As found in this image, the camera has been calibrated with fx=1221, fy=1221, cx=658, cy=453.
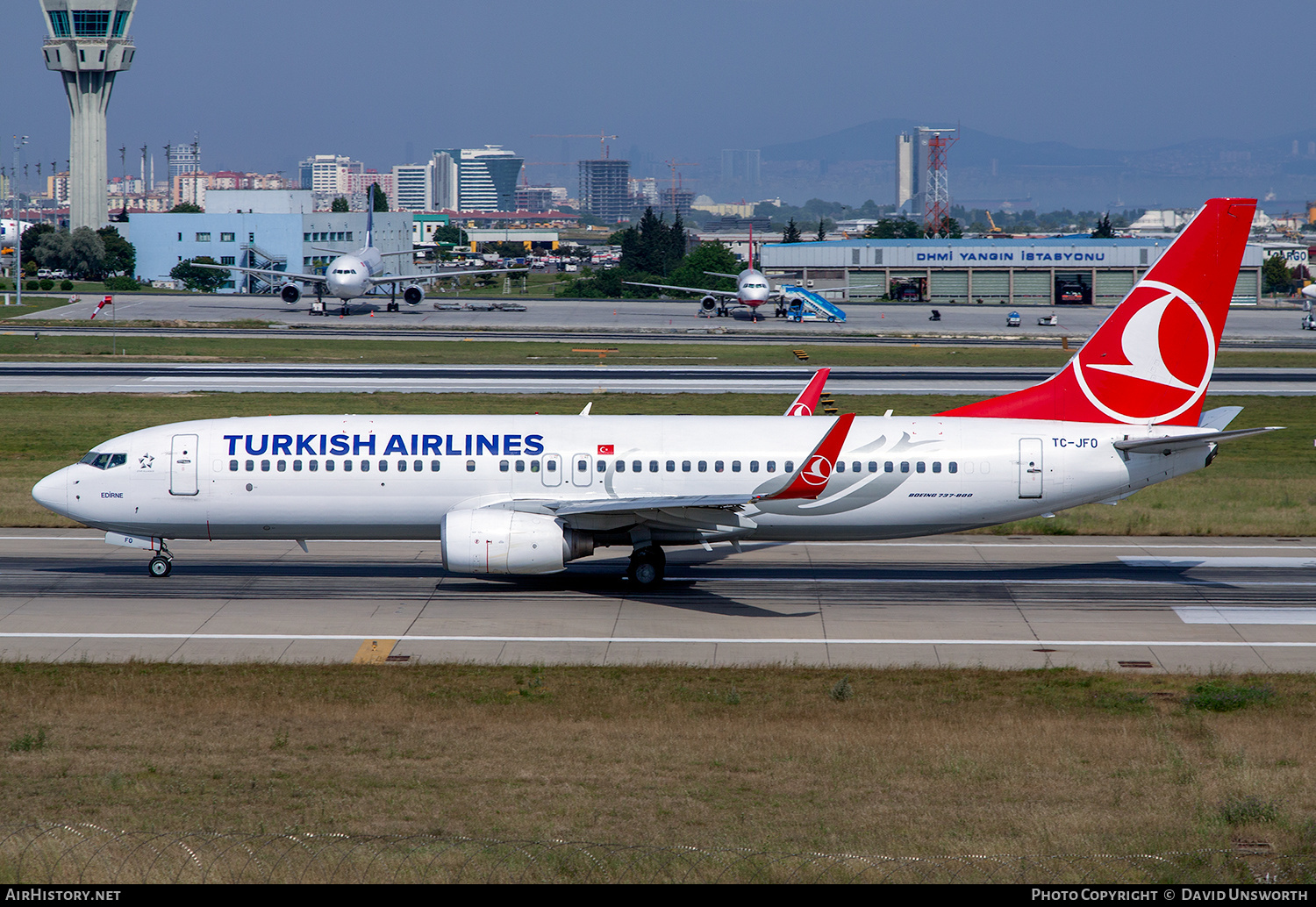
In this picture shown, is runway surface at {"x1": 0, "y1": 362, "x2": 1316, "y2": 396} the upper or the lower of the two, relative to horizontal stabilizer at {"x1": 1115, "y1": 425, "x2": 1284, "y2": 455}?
upper

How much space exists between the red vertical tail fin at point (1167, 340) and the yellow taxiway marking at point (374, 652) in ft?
60.0

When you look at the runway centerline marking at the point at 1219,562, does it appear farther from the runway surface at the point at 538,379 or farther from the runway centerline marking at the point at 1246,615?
the runway surface at the point at 538,379

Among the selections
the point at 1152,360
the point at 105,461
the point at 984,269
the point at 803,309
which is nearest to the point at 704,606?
the point at 1152,360

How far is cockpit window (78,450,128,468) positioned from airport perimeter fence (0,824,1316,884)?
727 inches

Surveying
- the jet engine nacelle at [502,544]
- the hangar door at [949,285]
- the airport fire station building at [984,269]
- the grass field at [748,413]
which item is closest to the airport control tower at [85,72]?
the airport fire station building at [984,269]

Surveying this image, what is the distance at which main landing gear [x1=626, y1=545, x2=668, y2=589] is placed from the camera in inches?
1235

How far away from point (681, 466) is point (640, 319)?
94.4 m

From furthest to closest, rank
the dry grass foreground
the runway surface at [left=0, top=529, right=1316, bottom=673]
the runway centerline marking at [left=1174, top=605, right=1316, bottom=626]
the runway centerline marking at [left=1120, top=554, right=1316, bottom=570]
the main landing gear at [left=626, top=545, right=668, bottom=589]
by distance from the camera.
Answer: the runway centerline marking at [left=1120, top=554, right=1316, bottom=570], the main landing gear at [left=626, top=545, right=668, bottom=589], the runway centerline marking at [left=1174, top=605, right=1316, bottom=626], the runway surface at [left=0, top=529, right=1316, bottom=673], the dry grass foreground

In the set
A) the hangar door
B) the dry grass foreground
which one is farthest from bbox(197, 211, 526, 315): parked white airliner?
the dry grass foreground

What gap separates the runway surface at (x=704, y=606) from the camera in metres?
25.7

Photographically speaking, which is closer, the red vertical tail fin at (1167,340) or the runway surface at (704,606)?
the runway surface at (704,606)

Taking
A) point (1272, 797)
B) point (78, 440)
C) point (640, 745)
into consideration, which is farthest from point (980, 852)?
point (78, 440)

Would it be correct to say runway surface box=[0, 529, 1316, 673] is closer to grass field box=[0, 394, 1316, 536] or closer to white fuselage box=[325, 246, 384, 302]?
grass field box=[0, 394, 1316, 536]
